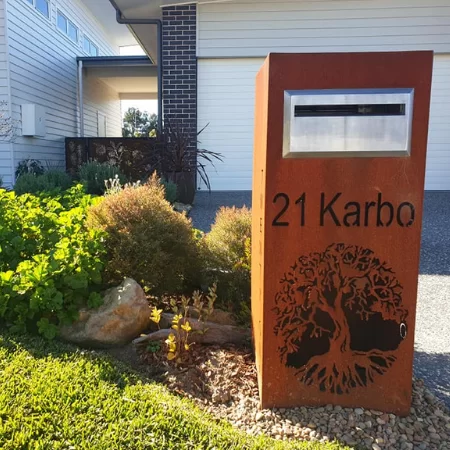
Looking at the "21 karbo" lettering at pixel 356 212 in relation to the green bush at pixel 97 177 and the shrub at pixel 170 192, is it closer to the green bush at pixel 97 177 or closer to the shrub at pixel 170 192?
the shrub at pixel 170 192

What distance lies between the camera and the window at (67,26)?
13.1 metres

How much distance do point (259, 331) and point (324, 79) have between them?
127 centimetres

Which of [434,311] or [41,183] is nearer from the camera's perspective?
[434,311]

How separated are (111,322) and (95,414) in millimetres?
753

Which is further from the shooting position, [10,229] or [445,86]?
[445,86]

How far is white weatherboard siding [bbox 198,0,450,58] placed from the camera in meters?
9.01

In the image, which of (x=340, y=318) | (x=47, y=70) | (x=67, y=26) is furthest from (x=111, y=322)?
(x=67, y=26)

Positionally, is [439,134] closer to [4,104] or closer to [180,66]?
[180,66]

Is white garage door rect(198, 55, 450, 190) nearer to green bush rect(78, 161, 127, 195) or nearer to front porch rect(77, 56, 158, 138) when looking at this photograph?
green bush rect(78, 161, 127, 195)

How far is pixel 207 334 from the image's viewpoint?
2816 mm

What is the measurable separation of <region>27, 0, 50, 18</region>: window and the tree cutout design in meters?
11.4

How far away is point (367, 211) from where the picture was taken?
2.06 m

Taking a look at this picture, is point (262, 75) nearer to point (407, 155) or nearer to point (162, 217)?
point (407, 155)

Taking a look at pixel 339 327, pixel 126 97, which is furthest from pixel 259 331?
pixel 126 97
